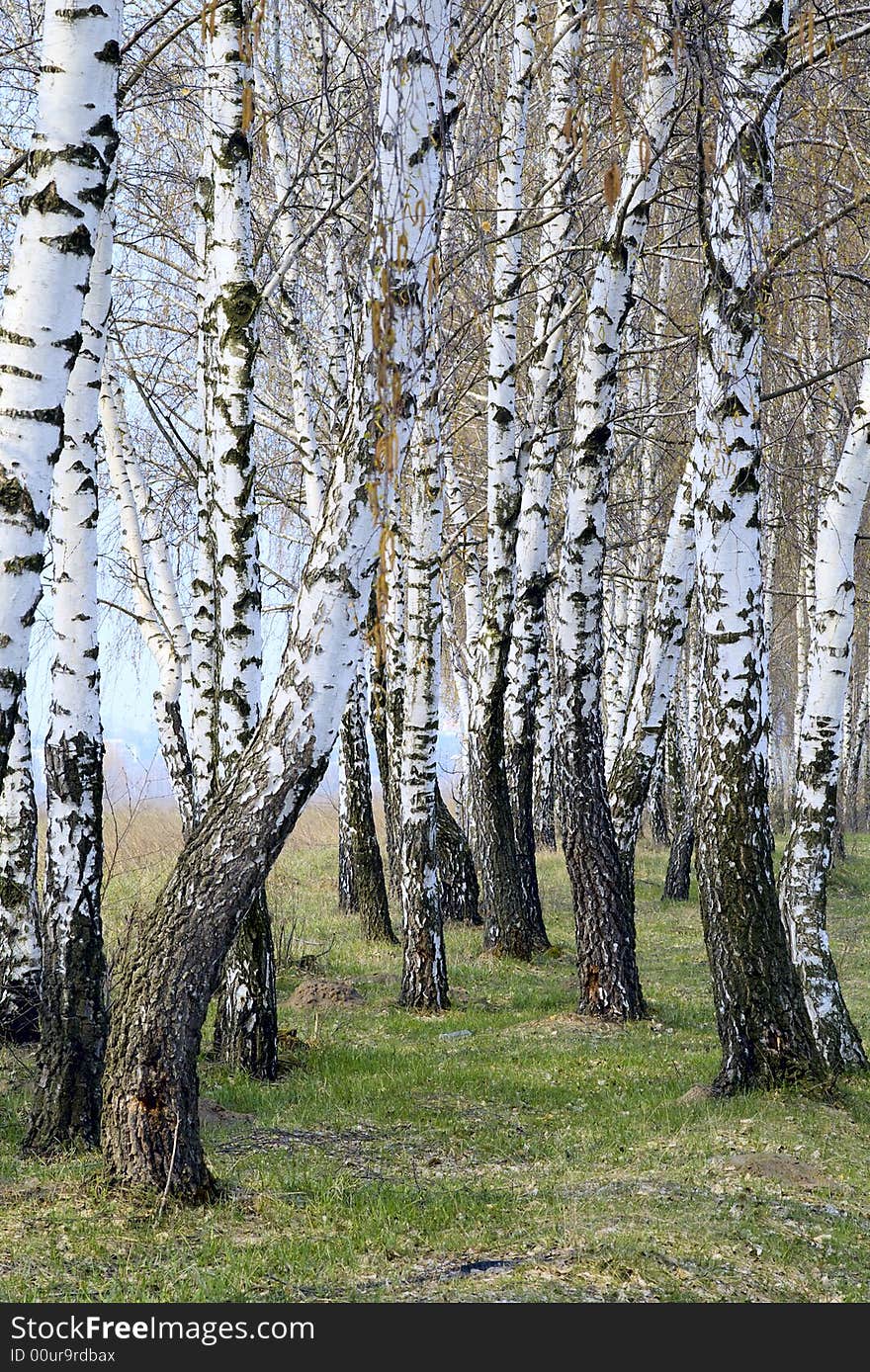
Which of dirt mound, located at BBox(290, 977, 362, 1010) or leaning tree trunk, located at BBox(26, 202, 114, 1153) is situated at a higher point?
leaning tree trunk, located at BBox(26, 202, 114, 1153)

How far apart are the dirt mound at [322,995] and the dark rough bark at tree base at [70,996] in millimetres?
4487

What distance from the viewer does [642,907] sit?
1741 cm

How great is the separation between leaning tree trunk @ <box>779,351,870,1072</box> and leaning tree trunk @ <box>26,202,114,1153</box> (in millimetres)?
4514

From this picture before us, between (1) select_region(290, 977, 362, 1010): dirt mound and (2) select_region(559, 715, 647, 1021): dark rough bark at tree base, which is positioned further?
(1) select_region(290, 977, 362, 1010): dirt mound

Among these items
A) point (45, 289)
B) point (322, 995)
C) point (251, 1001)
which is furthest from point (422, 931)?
point (45, 289)

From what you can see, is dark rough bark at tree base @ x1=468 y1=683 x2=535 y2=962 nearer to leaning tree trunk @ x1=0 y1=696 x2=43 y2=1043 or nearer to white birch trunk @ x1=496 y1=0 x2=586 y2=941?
white birch trunk @ x1=496 y1=0 x2=586 y2=941

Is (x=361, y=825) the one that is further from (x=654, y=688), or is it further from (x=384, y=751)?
(x=654, y=688)

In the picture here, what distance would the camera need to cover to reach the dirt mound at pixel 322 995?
34.4 ft

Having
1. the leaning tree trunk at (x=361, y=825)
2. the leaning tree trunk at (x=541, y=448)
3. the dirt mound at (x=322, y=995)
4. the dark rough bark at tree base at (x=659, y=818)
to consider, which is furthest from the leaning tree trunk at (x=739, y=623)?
the dark rough bark at tree base at (x=659, y=818)

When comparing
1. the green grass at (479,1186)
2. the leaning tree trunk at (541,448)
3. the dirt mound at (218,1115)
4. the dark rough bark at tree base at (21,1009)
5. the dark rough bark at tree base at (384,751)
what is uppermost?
the leaning tree trunk at (541,448)

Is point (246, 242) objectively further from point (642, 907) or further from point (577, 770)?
point (642, 907)

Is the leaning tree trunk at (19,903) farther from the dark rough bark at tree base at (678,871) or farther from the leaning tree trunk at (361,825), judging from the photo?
the dark rough bark at tree base at (678,871)

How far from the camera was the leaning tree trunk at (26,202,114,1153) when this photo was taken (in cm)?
598

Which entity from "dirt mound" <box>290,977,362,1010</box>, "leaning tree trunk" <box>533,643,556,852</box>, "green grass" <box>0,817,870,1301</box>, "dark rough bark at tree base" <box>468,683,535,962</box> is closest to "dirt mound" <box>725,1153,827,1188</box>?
"green grass" <box>0,817,870,1301</box>
